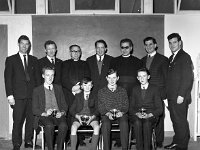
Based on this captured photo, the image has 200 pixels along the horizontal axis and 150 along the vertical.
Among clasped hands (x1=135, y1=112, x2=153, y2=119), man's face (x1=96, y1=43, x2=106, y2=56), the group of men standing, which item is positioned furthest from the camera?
man's face (x1=96, y1=43, x2=106, y2=56)

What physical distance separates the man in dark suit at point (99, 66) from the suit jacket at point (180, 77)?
3.36 feet

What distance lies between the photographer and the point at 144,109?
428cm

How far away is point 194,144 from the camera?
5098mm

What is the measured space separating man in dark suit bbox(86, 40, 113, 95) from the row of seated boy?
1.47 feet

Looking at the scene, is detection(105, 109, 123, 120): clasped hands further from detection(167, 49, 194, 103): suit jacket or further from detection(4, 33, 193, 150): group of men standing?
detection(167, 49, 194, 103): suit jacket

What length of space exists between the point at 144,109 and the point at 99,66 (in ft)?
3.77

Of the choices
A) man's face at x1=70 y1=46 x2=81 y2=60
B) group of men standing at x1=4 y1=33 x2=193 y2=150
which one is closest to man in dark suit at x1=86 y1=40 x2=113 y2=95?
group of men standing at x1=4 y1=33 x2=193 y2=150

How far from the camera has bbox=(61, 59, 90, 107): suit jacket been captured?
4902 mm

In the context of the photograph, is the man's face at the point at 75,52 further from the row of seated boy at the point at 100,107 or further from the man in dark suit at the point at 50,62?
the row of seated boy at the point at 100,107

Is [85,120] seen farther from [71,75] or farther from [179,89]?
[179,89]

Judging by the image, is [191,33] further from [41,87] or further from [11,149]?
[11,149]

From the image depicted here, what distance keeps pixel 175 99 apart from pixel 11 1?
346 centimetres

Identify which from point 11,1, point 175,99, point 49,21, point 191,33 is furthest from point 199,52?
point 11,1

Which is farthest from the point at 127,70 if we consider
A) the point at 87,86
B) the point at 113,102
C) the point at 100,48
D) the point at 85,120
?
the point at 85,120
